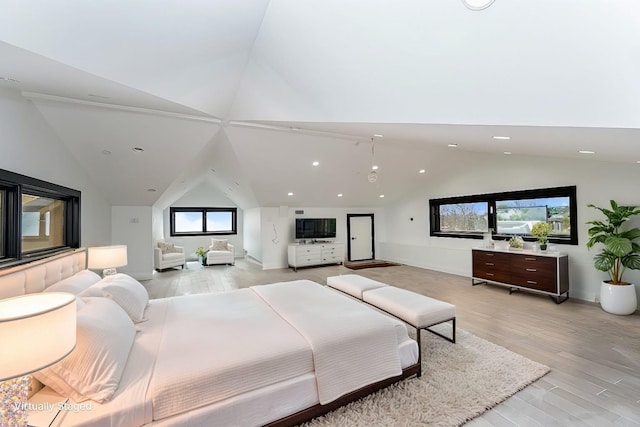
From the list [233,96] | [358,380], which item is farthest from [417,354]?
[233,96]

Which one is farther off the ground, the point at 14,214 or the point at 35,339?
the point at 14,214

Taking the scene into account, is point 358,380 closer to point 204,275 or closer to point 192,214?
point 204,275

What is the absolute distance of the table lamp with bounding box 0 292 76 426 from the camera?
42.3 inches

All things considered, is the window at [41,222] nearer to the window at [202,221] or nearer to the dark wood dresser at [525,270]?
the window at [202,221]

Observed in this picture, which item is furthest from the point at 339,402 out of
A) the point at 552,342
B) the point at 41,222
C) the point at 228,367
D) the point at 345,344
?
the point at 41,222

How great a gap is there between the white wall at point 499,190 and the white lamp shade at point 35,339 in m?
6.63

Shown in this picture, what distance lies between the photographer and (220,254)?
837 cm

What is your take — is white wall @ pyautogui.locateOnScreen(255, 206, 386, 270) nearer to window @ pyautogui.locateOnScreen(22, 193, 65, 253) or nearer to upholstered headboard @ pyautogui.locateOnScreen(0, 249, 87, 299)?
window @ pyautogui.locateOnScreen(22, 193, 65, 253)

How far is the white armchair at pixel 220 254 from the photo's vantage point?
828cm

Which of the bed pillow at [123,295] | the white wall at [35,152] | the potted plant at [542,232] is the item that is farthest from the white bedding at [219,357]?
the potted plant at [542,232]

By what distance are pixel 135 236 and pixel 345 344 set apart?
20.2ft

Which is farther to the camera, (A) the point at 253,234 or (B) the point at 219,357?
(A) the point at 253,234

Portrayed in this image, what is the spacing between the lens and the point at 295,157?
5434mm

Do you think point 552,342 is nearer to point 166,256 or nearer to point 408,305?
point 408,305
